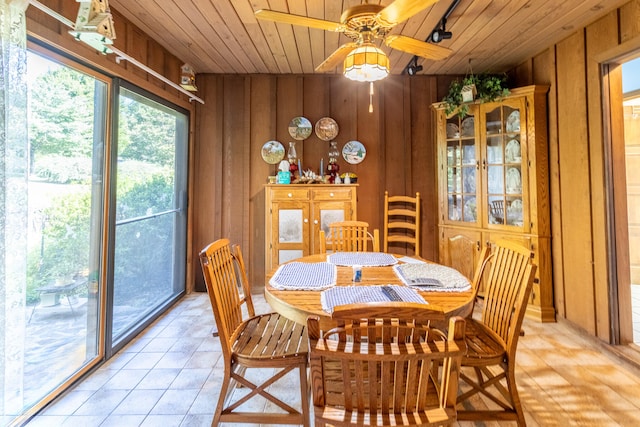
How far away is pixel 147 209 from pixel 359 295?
234cm

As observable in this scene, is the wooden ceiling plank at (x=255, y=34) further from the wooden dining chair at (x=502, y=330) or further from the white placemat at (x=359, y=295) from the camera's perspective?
the wooden dining chair at (x=502, y=330)

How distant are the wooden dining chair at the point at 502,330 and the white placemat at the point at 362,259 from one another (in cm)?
63

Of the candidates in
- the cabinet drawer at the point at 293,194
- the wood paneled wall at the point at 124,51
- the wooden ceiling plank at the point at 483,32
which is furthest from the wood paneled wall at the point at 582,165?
the wood paneled wall at the point at 124,51

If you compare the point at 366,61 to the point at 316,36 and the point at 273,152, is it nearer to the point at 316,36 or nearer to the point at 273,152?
the point at 316,36

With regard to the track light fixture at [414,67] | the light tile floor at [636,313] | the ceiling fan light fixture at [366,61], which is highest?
the track light fixture at [414,67]

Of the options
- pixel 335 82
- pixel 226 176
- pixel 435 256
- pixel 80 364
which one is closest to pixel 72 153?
pixel 80 364

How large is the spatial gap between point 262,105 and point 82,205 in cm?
231

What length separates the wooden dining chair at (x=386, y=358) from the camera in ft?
2.72

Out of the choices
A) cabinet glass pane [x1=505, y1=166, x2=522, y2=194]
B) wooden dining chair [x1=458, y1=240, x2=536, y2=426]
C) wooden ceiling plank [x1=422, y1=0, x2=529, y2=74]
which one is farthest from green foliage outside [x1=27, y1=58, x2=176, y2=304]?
cabinet glass pane [x1=505, y1=166, x2=522, y2=194]

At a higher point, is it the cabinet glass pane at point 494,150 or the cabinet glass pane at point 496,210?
the cabinet glass pane at point 494,150

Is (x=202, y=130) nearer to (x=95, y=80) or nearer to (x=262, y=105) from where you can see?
(x=262, y=105)

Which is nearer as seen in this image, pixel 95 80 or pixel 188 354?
pixel 95 80

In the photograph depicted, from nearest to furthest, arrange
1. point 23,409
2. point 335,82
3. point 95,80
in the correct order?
point 23,409 → point 95,80 → point 335,82

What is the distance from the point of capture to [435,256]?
3.82 m
